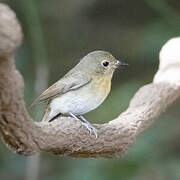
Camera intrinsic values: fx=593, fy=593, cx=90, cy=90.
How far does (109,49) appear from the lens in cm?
635

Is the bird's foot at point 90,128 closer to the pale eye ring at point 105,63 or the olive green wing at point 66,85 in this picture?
the olive green wing at point 66,85

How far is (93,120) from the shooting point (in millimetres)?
4977

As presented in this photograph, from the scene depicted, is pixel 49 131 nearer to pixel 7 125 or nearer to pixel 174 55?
pixel 7 125

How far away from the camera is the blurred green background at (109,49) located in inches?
179

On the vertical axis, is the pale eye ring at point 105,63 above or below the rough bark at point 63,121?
above

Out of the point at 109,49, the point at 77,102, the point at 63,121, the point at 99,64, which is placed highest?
the point at 109,49

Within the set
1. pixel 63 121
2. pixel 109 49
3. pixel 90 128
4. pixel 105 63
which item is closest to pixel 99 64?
A: pixel 105 63

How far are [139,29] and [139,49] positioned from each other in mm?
748

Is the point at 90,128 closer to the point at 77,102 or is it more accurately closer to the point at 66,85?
the point at 77,102

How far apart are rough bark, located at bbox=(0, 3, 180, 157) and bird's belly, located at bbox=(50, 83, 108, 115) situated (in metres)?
0.20

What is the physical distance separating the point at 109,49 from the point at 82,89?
326 cm

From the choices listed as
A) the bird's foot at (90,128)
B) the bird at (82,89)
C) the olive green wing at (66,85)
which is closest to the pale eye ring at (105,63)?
the bird at (82,89)

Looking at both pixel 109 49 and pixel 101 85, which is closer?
pixel 101 85

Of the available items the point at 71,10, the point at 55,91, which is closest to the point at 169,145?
the point at 71,10
